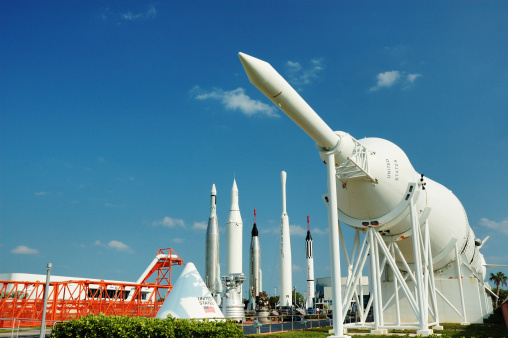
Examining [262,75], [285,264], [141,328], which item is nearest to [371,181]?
[262,75]

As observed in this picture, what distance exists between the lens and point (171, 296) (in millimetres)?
18641

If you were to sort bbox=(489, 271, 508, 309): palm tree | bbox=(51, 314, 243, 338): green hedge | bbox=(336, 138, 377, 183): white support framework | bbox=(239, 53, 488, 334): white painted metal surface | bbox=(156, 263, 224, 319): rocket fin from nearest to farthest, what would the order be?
bbox=(51, 314, 243, 338): green hedge < bbox=(239, 53, 488, 334): white painted metal surface < bbox=(156, 263, 224, 319): rocket fin < bbox=(336, 138, 377, 183): white support framework < bbox=(489, 271, 508, 309): palm tree

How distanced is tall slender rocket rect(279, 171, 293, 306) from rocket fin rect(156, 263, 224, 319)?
28.5 metres

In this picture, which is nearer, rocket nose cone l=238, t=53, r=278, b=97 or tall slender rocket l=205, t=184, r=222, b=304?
rocket nose cone l=238, t=53, r=278, b=97

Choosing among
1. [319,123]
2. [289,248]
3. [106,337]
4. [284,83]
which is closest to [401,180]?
[319,123]

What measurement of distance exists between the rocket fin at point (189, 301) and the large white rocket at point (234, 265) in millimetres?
15222

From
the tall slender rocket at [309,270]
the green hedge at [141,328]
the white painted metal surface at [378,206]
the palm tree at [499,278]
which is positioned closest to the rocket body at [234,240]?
the tall slender rocket at [309,270]

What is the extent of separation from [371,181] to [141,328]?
1152 cm

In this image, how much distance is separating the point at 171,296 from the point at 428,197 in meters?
14.5

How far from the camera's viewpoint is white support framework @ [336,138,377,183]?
59.7ft

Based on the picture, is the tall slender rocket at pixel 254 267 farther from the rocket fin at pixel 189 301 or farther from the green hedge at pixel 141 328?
the green hedge at pixel 141 328

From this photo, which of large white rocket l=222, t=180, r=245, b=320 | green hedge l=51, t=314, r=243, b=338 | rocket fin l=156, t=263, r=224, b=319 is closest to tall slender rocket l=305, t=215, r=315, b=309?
large white rocket l=222, t=180, r=245, b=320

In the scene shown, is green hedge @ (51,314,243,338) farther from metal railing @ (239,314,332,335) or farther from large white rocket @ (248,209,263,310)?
large white rocket @ (248,209,263,310)

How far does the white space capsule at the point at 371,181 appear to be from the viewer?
14914 mm
